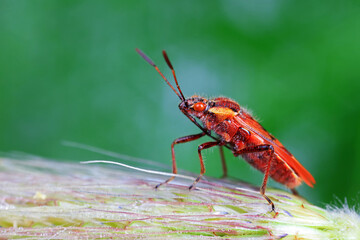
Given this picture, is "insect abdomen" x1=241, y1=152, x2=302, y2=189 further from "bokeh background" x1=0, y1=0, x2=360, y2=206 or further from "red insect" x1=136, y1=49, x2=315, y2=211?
"bokeh background" x1=0, y1=0, x2=360, y2=206

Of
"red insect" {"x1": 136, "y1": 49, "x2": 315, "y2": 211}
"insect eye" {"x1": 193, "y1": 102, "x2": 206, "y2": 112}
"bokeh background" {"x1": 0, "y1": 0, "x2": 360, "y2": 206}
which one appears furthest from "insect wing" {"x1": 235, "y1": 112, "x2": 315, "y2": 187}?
"bokeh background" {"x1": 0, "y1": 0, "x2": 360, "y2": 206}

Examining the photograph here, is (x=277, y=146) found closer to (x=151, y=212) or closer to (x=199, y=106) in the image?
(x=199, y=106)

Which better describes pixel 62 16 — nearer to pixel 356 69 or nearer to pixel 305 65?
pixel 305 65

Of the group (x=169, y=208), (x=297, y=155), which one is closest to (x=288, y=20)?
(x=297, y=155)

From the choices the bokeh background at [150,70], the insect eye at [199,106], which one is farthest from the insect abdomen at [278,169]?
the bokeh background at [150,70]

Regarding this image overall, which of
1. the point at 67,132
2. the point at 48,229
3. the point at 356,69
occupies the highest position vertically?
the point at 356,69

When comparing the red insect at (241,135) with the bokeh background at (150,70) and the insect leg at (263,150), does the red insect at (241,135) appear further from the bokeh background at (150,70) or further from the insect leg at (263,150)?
the bokeh background at (150,70)
